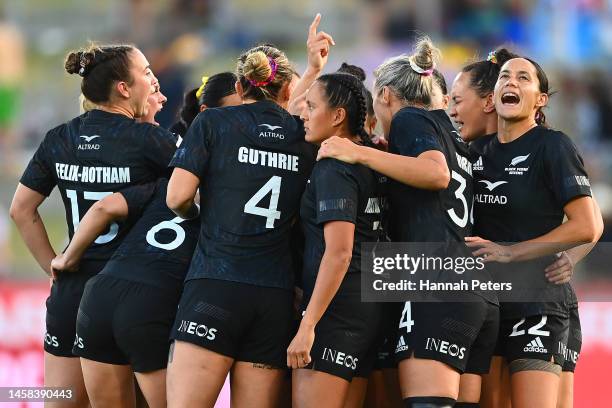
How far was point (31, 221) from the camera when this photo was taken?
5117 mm

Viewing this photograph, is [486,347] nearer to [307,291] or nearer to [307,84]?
[307,291]

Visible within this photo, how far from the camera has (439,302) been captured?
14.1 ft

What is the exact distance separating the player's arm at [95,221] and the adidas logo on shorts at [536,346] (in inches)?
80.4

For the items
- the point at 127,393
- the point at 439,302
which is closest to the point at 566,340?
the point at 439,302

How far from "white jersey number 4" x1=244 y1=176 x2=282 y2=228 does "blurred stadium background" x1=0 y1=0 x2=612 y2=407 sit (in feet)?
24.4

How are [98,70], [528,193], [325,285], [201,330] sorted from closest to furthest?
[325,285], [201,330], [528,193], [98,70]

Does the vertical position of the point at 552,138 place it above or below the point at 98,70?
below

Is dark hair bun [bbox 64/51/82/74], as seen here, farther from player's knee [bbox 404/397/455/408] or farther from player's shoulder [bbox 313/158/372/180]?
player's knee [bbox 404/397/455/408]

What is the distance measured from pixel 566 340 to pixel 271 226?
62.4 inches

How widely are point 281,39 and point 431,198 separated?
907 cm

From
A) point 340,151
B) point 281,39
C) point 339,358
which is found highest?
point 281,39

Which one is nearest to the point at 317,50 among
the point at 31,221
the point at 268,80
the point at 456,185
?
the point at 268,80

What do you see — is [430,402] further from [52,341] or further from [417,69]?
[52,341]

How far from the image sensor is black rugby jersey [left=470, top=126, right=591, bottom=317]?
4.64 m
